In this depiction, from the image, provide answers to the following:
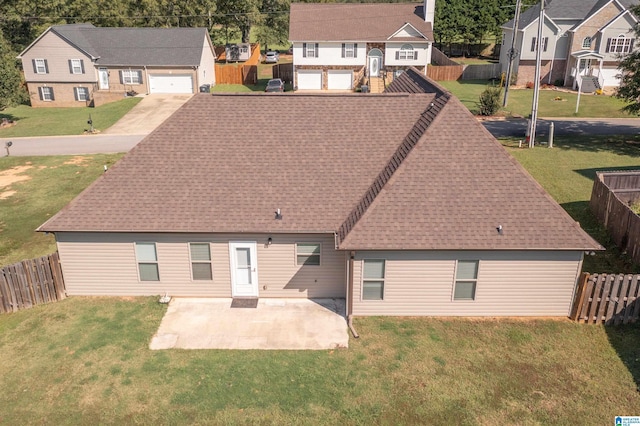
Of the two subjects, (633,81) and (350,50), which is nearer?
(633,81)

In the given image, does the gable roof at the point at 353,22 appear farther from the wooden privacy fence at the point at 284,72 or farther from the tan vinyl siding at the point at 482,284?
the tan vinyl siding at the point at 482,284

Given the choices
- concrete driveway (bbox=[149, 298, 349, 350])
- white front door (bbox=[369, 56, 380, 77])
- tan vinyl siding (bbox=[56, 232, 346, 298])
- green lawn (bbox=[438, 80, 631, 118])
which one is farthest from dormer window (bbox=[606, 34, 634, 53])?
concrete driveway (bbox=[149, 298, 349, 350])

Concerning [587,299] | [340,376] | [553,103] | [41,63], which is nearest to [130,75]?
[41,63]

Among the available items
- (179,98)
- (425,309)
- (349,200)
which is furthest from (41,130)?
(425,309)

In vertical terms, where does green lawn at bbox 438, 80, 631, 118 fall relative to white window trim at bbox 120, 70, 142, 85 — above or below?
below

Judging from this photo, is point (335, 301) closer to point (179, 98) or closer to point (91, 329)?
point (91, 329)

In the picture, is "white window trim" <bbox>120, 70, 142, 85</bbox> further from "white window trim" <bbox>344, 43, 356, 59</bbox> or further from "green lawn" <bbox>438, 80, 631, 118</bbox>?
"green lawn" <bbox>438, 80, 631, 118</bbox>

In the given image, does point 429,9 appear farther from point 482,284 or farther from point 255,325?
point 255,325
